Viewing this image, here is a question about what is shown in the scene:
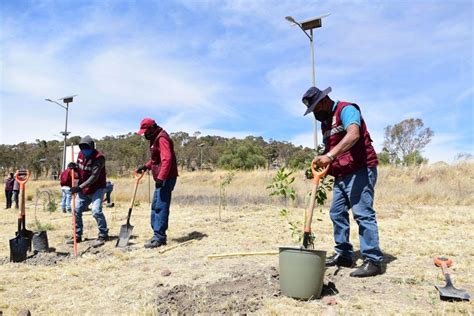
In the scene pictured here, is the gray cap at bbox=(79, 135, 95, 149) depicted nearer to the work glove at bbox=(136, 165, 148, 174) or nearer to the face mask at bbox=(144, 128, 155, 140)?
the work glove at bbox=(136, 165, 148, 174)

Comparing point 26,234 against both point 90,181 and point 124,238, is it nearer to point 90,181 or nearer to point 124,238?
point 90,181

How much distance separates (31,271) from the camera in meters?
4.57

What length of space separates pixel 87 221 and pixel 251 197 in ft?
23.2

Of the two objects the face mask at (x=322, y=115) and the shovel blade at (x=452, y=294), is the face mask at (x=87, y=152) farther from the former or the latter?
the shovel blade at (x=452, y=294)

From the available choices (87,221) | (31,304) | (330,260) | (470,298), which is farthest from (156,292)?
(87,221)

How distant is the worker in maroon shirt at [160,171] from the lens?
5699 millimetres

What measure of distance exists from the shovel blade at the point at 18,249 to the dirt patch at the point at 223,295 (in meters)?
2.62

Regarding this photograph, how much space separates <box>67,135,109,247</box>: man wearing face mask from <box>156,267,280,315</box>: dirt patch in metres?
3.02

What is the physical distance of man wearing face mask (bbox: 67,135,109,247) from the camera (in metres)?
6.07

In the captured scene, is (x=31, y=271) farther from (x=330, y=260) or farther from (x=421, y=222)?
(x=421, y=222)

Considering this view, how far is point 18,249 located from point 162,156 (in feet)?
7.34

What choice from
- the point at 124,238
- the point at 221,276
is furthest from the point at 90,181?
the point at 221,276

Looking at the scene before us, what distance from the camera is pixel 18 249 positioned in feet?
16.7

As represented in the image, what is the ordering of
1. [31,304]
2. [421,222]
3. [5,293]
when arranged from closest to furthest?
[31,304], [5,293], [421,222]
